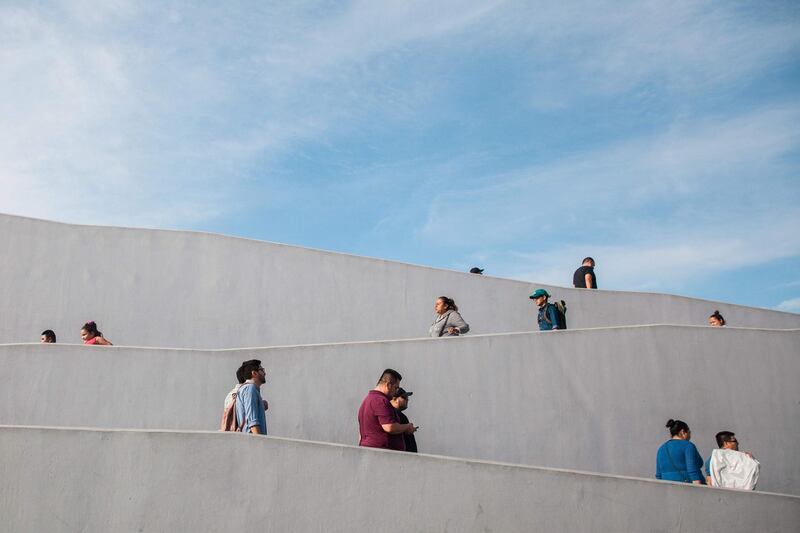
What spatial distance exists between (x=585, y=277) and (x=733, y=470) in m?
5.66

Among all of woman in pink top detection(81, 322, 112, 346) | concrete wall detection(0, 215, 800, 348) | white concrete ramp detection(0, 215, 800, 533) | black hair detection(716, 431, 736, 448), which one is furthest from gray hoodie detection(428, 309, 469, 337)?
woman in pink top detection(81, 322, 112, 346)

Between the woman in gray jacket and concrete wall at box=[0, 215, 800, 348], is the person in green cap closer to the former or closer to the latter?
the woman in gray jacket

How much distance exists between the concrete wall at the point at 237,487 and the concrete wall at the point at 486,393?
2.30m

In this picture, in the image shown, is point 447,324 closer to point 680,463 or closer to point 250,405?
point 680,463

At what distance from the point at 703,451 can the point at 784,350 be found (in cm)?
153

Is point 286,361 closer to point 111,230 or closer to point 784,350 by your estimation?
point 111,230

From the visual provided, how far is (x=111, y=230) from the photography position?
38.2 feet

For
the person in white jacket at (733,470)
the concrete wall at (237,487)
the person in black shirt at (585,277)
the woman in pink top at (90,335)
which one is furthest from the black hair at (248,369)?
the person in black shirt at (585,277)

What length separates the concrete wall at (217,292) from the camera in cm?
1124

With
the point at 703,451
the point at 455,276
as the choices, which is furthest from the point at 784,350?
the point at 455,276

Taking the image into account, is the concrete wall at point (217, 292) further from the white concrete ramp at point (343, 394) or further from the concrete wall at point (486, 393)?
the concrete wall at point (486, 393)

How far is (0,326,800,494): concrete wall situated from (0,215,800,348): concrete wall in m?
2.77

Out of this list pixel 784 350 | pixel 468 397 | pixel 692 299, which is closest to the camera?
pixel 468 397

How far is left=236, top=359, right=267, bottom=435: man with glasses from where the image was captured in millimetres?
5855
